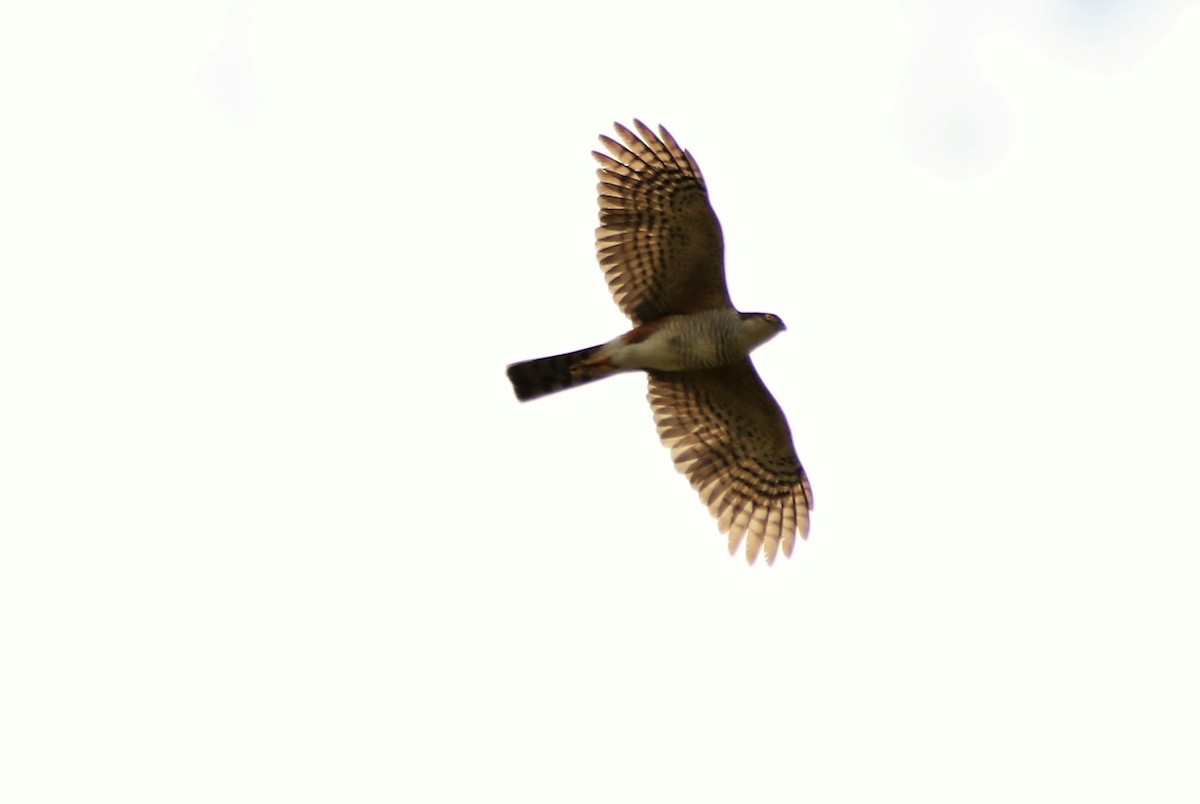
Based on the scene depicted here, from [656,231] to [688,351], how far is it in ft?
3.20

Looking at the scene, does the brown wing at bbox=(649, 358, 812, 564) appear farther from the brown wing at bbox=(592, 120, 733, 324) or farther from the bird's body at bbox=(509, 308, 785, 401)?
the brown wing at bbox=(592, 120, 733, 324)

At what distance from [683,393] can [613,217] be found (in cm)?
156

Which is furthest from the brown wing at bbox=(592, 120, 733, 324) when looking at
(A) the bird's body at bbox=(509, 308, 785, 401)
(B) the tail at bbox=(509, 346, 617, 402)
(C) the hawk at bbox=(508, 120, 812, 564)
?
(B) the tail at bbox=(509, 346, 617, 402)

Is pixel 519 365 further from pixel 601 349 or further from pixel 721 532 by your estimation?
pixel 721 532

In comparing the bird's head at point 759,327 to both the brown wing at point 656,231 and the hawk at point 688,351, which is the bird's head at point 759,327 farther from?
the brown wing at point 656,231

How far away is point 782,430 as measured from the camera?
44.5 ft

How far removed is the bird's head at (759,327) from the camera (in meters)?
12.7

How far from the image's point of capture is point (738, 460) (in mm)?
13719

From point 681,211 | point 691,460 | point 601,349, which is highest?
point 681,211

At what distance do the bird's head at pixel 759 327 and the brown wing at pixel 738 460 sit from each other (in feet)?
2.49

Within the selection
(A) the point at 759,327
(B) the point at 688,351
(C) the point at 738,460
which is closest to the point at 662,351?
(B) the point at 688,351

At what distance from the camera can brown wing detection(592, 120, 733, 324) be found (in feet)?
42.0

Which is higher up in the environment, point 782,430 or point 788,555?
point 782,430

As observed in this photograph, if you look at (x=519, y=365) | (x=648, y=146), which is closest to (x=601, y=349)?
(x=519, y=365)
